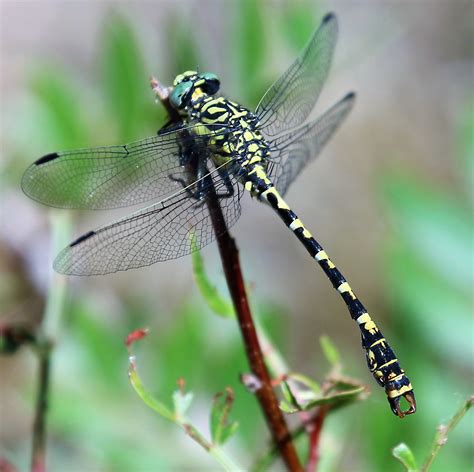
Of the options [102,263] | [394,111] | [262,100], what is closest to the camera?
[102,263]

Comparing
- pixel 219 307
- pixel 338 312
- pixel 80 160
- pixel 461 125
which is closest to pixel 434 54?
pixel 338 312

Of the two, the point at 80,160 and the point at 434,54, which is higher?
the point at 434,54

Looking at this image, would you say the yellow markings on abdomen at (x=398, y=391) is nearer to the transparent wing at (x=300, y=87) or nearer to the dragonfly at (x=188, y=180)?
the dragonfly at (x=188, y=180)

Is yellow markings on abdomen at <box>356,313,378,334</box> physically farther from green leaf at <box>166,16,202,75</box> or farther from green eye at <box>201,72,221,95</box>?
green leaf at <box>166,16,202,75</box>

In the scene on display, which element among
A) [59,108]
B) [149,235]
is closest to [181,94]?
[149,235]

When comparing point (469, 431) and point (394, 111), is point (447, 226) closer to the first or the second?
point (469, 431)
